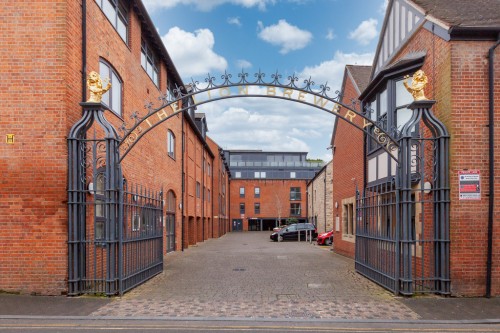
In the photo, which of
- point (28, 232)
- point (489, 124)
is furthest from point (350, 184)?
point (28, 232)

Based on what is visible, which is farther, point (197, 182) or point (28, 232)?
point (197, 182)

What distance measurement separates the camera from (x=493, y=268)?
916 cm

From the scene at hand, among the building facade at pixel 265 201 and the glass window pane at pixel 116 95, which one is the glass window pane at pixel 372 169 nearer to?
the glass window pane at pixel 116 95

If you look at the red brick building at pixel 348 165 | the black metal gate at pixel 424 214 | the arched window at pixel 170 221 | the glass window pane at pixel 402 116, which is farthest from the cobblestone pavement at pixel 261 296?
the arched window at pixel 170 221

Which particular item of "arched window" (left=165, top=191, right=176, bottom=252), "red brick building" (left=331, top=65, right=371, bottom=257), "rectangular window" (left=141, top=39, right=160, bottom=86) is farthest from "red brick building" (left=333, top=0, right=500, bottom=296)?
"arched window" (left=165, top=191, right=176, bottom=252)

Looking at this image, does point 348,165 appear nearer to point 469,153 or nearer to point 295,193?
point 469,153

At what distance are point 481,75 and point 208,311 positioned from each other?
7413 millimetres

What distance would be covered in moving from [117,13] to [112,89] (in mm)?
2593

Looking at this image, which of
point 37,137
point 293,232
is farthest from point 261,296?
point 293,232

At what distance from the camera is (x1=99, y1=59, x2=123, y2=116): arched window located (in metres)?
12.2

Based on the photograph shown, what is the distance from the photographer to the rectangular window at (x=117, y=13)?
12506 millimetres

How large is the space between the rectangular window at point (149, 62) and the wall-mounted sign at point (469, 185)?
12043 millimetres

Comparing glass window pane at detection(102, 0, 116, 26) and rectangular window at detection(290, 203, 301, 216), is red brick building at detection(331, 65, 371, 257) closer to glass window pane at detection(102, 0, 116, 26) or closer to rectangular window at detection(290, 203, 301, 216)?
glass window pane at detection(102, 0, 116, 26)

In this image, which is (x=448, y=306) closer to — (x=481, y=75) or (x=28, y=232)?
(x=481, y=75)
